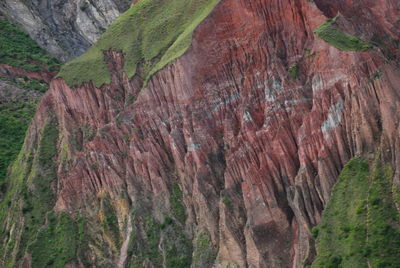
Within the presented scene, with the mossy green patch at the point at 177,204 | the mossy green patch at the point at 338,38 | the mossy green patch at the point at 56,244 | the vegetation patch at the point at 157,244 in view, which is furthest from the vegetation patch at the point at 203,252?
the mossy green patch at the point at 338,38

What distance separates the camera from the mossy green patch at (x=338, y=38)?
4213 inches

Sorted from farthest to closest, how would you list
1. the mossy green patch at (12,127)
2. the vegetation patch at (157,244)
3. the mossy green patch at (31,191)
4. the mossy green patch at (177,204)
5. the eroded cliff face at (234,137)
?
A: the mossy green patch at (12,127)
the mossy green patch at (31,191)
the mossy green patch at (177,204)
the vegetation patch at (157,244)
the eroded cliff face at (234,137)

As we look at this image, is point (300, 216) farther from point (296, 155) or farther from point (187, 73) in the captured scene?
point (187, 73)

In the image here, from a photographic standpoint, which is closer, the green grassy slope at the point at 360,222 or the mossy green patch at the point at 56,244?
the green grassy slope at the point at 360,222

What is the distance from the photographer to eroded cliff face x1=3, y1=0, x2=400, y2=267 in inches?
4109

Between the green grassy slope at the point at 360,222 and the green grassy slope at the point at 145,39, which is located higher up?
the green grassy slope at the point at 145,39

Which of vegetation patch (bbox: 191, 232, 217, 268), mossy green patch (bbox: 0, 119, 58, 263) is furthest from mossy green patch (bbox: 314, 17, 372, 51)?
mossy green patch (bbox: 0, 119, 58, 263)

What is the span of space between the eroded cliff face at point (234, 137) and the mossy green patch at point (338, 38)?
1062 millimetres

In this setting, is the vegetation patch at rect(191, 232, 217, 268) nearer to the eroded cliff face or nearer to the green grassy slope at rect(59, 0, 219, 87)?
the eroded cliff face

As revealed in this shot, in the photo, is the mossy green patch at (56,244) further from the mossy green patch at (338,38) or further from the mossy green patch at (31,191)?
the mossy green patch at (338,38)

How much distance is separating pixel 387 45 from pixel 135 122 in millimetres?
45623

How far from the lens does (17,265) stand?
13250 cm

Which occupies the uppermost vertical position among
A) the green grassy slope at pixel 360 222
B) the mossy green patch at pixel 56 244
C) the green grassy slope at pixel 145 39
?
the green grassy slope at pixel 145 39

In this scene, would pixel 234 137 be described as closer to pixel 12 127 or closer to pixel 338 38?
pixel 338 38
